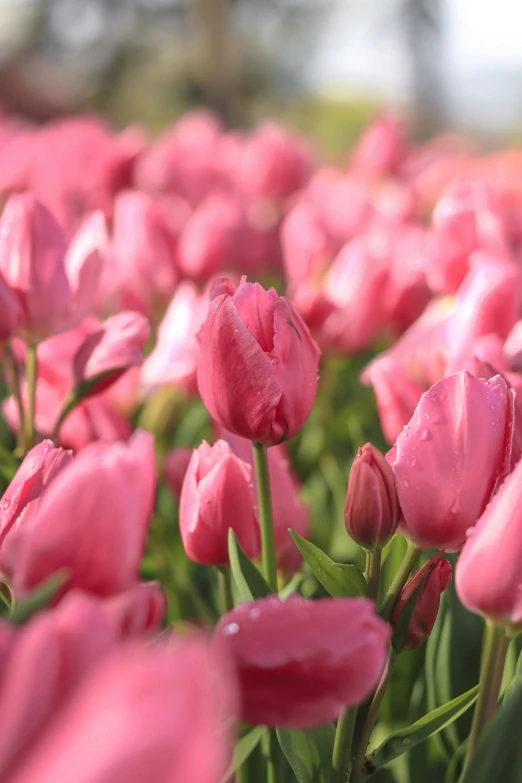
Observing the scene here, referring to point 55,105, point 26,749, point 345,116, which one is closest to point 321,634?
point 26,749

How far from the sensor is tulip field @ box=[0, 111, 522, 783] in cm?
26

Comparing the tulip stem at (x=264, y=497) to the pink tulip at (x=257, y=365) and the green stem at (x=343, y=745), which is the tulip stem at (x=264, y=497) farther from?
the green stem at (x=343, y=745)

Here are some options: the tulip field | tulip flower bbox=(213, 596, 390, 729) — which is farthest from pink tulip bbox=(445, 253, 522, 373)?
tulip flower bbox=(213, 596, 390, 729)

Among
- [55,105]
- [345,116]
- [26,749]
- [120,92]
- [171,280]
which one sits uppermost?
[26,749]

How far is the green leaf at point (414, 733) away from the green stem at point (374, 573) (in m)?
0.07

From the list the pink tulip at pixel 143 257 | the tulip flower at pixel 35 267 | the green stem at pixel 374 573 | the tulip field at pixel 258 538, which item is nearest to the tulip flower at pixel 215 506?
the tulip field at pixel 258 538

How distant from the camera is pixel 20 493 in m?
0.44

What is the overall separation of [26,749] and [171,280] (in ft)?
3.32

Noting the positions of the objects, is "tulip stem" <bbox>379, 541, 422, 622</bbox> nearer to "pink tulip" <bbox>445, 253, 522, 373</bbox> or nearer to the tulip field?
the tulip field

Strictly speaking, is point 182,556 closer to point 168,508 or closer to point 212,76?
point 168,508

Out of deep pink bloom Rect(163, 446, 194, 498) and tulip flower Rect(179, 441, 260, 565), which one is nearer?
tulip flower Rect(179, 441, 260, 565)

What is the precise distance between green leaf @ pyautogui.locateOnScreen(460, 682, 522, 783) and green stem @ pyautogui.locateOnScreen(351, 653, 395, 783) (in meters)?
0.06

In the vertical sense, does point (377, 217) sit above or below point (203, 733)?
below

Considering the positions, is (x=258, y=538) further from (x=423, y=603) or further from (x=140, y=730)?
(x=140, y=730)
